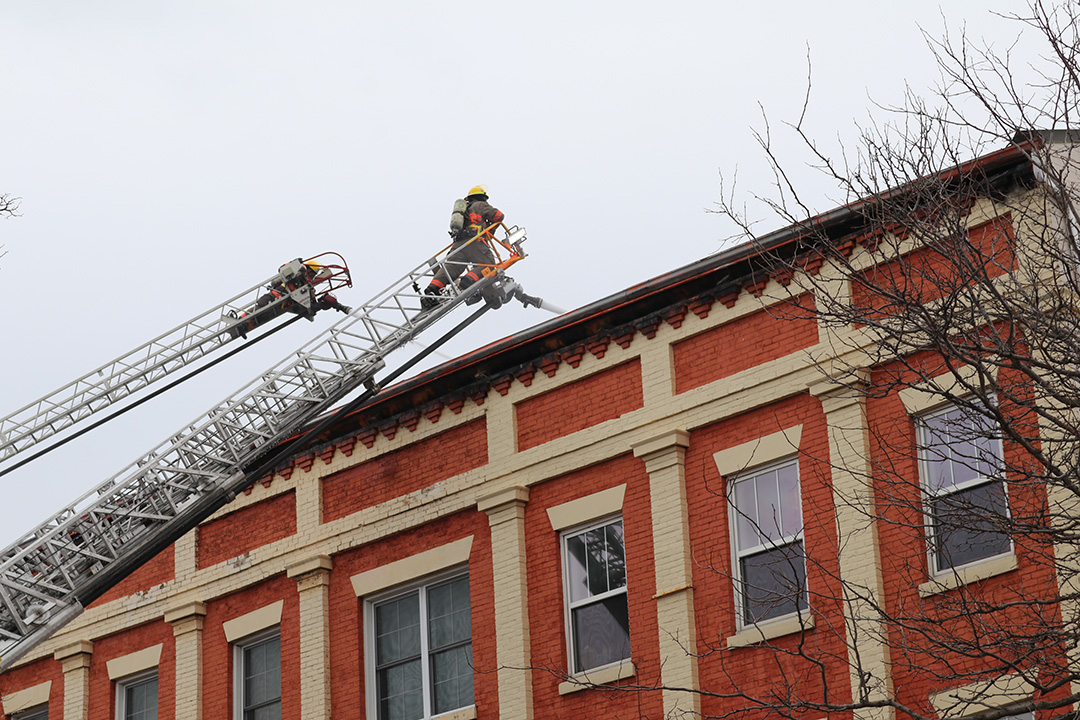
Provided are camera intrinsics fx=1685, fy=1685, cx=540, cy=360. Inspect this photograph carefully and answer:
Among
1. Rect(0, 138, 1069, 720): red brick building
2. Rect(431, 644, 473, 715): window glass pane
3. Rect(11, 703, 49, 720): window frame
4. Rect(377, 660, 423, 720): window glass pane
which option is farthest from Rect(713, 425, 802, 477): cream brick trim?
Rect(11, 703, 49, 720): window frame

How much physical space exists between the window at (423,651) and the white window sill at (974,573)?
5.81m

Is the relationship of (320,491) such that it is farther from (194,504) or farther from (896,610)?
(896,610)

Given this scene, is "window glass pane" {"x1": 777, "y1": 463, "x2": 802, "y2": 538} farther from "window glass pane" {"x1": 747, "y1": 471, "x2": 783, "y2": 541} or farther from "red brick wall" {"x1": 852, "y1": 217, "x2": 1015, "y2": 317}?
"red brick wall" {"x1": 852, "y1": 217, "x2": 1015, "y2": 317}

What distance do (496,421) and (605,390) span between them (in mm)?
1503

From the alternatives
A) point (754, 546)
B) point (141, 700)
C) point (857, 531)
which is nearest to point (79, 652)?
point (141, 700)

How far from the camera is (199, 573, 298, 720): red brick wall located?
1972 centimetres

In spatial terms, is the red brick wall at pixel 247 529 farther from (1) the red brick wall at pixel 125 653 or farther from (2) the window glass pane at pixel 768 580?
(2) the window glass pane at pixel 768 580

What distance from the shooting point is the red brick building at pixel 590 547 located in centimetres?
1514

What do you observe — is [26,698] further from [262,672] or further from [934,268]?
[934,268]

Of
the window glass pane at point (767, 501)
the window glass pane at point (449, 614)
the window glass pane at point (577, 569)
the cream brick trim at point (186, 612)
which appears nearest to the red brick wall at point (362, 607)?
the window glass pane at point (449, 614)

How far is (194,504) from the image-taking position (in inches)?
708

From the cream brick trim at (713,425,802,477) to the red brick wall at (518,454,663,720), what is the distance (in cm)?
101

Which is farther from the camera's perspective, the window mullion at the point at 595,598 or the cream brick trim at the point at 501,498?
the cream brick trim at the point at 501,498

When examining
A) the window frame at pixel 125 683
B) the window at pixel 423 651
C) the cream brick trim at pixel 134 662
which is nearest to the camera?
the window at pixel 423 651
